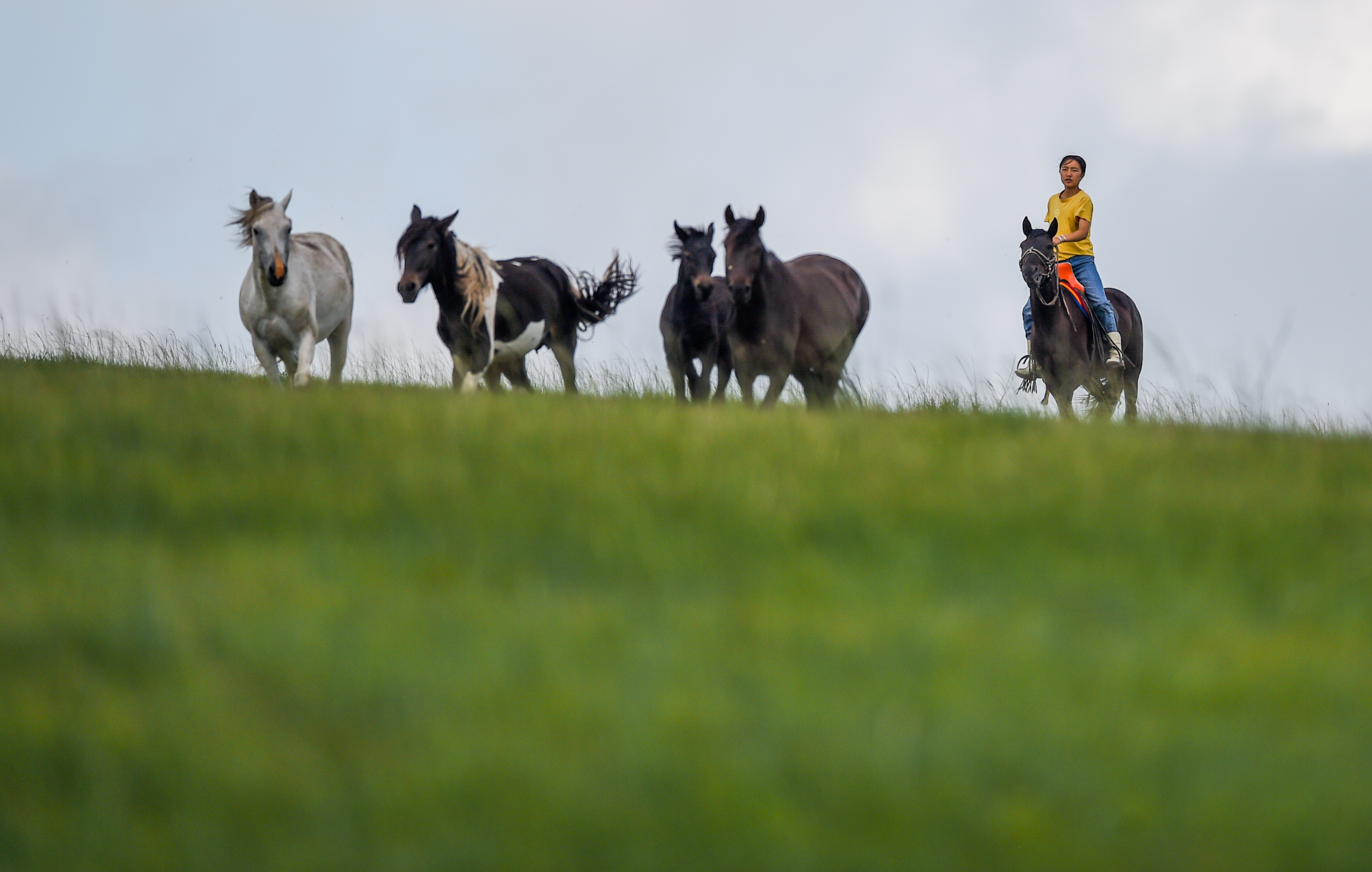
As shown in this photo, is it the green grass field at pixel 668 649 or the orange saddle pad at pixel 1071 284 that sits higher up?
the orange saddle pad at pixel 1071 284

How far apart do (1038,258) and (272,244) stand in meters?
7.20

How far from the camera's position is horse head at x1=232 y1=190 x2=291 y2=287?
10.6 meters

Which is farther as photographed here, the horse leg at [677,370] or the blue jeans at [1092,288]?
the blue jeans at [1092,288]

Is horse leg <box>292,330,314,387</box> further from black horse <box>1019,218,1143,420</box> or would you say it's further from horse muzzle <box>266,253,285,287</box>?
black horse <box>1019,218,1143,420</box>

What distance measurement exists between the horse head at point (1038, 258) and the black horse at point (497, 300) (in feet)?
15.3

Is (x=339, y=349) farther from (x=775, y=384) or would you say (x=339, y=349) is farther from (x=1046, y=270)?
(x=1046, y=270)

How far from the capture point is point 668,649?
4168mm

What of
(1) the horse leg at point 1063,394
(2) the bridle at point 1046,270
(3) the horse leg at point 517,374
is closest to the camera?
(2) the bridle at point 1046,270

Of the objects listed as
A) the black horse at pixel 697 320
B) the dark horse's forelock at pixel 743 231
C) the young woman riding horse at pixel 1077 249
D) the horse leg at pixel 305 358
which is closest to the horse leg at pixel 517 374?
the black horse at pixel 697 320

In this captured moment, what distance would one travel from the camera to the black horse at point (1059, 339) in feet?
40.4

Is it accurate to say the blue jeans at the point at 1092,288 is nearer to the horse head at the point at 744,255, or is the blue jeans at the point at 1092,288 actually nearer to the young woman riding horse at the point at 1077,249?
the young woman riding horse at the point at 1077,249

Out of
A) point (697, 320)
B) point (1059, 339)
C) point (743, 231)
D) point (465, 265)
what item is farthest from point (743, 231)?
point (1059, 339)

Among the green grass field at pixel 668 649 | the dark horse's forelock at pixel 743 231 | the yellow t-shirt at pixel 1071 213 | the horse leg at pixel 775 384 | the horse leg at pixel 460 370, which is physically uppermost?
the yellow t-shirt at pixel 1071 213

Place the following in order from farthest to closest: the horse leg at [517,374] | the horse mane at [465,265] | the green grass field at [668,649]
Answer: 1. the horse leg at [517,374]
2. the horse mane at [465,265]
3. the green grass field at [668,649]
